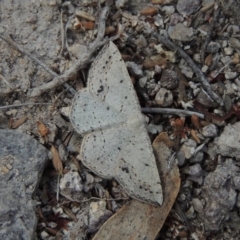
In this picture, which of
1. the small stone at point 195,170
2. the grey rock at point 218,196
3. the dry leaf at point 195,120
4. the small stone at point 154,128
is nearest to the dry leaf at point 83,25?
the small stone at point 154,128

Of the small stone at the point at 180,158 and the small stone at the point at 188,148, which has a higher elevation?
the small stone at the point at 188,148

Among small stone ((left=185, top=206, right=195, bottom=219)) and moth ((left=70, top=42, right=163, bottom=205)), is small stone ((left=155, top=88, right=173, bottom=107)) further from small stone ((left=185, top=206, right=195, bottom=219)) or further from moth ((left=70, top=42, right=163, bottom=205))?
small stone ((left=185, top=206, right=195, bottom=219))

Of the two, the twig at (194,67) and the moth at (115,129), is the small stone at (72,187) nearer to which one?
the moth at (115,129)

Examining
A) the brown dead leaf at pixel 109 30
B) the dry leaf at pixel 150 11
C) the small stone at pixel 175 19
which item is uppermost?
the dry leaf at pixel 150 11

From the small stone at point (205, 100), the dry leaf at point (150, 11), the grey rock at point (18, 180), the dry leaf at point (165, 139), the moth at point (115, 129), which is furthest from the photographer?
the dry leaf at point (150, 11)

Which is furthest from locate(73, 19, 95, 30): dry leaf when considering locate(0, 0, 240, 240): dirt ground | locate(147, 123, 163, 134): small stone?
locate(147, 123, 163, 134): small stone

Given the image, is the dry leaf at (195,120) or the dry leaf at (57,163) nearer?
the dry leaf at (57,163)
